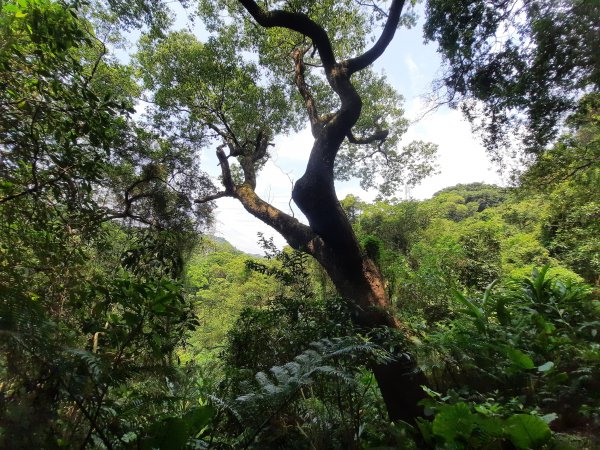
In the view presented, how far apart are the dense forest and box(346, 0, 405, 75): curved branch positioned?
0.04 metres

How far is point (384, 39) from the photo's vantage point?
453 cm

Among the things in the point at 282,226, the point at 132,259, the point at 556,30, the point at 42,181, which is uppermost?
the point at 556,30

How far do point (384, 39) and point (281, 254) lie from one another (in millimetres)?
3402

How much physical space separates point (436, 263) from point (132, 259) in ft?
21.6

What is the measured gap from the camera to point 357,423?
2.44m

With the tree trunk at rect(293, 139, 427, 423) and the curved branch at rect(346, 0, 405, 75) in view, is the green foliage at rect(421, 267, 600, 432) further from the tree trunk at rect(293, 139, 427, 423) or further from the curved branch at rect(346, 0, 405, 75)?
the curved branch at rect(346, 0, 405, 75)

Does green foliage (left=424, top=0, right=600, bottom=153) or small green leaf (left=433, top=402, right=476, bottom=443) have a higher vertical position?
green foliage (left=424, top=0, right=600, bottom=153)

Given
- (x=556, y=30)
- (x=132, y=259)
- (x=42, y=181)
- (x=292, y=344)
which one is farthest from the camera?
(x=556, y=30)

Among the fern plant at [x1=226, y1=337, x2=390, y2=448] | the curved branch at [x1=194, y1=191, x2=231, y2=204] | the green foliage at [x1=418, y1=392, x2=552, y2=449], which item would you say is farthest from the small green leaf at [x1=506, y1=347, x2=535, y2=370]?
the curved branch at [x1=194, y1=191, x2=231, y2=204]

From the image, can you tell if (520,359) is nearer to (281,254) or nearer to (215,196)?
(281,254)

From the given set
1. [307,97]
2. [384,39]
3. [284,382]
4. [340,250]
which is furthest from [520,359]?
[307,97]

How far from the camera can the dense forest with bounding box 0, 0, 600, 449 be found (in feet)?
5.89

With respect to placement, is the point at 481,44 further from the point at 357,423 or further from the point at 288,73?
the point at 357,423

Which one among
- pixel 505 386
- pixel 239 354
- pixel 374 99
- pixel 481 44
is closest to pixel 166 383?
pixel 239 354
